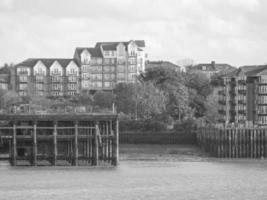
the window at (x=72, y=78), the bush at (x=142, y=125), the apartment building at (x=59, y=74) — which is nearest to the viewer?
the bush at (x=142, y=125)

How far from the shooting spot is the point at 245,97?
138m

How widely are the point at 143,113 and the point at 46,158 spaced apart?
69.8 metres

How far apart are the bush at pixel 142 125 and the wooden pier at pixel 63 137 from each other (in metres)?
55.2

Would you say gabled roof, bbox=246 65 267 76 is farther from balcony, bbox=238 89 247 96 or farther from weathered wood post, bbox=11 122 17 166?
weathered wood post, bbox=11 122 17 166

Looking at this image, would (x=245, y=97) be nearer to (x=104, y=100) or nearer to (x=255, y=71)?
(x=255, y=71)

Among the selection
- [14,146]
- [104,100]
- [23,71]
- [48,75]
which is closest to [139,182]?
[14,146]

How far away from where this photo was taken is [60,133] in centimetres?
8762

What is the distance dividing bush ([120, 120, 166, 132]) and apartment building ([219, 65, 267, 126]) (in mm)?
8942

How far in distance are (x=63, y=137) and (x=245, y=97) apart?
199 feet

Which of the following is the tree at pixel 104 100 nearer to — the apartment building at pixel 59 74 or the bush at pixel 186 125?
the bush at pixel 186 125

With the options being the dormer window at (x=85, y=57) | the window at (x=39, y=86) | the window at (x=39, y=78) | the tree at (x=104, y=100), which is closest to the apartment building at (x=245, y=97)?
the tree at (x=104, y=100)

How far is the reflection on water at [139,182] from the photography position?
64.4m

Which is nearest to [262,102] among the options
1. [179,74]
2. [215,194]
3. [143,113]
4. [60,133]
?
[143,113]

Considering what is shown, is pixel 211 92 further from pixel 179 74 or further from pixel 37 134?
pixel 37 134
